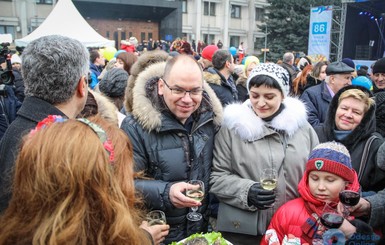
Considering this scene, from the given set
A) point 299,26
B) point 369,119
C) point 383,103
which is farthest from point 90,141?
point 299,26

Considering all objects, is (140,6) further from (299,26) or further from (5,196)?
(5,196)

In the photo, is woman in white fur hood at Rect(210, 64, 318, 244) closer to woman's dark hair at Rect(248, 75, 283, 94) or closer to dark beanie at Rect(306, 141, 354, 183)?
woman's dark hair at Rect(248, 75, 283, 94)

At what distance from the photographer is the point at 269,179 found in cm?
227

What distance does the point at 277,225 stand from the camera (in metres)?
2.34

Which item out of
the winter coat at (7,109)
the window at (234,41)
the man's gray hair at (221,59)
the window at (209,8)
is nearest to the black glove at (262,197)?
the winter coat at (7,109)

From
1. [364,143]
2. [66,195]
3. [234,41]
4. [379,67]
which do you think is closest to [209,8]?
[234,41]

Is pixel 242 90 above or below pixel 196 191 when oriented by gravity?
above

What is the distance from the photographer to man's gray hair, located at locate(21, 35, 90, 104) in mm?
1886

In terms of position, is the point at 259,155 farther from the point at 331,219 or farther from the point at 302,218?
the point at 331,219

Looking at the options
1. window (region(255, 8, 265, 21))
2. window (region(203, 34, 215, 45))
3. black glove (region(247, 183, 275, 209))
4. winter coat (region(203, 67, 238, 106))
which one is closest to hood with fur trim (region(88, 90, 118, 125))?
black glove (region(247, 183, 275, 209))

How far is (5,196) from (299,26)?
1267 inches

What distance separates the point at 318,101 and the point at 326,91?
218 millimetres

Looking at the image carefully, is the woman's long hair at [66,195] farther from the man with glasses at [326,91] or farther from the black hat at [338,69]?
the black hat at [338,69]

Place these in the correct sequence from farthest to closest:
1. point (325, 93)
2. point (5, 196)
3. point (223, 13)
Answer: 1. point (223, 13)
2. point (325, 93)
3. point (5, 196)
